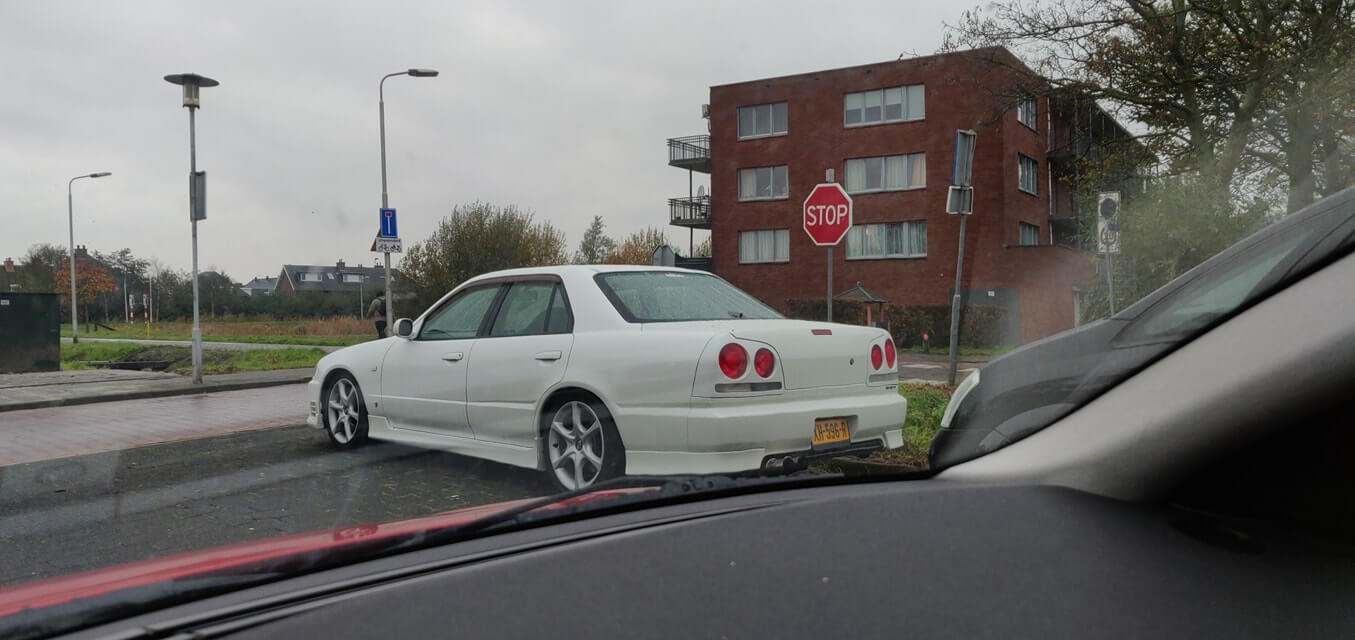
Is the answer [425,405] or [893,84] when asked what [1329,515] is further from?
[425,405]

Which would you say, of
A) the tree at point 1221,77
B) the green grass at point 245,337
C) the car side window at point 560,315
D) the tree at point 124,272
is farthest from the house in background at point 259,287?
the tree at point 1221,77

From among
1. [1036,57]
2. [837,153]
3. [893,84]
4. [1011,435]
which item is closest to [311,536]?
[1011,435]

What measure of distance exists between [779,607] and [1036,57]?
0.82 m

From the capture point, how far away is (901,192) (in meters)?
1.96

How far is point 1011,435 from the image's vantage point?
1310mm

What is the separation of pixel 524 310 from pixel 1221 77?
1.74 metres

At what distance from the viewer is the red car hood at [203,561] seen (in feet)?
2.61

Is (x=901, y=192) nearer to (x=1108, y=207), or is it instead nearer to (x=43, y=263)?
(x=1108, y=207)

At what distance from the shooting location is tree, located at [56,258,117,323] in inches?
76.8

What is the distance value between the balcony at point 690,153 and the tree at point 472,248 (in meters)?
0.35

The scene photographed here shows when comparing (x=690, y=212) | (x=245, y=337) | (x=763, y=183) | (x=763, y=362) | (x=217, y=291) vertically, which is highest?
(x=763, y=183)

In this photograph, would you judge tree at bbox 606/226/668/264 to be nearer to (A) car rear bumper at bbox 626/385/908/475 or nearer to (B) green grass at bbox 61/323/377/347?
(A) car rear bumper at bbox 626/385/908/475

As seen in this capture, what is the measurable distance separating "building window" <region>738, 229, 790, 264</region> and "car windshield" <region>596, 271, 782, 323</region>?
21 cm

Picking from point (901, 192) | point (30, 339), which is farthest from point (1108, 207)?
point (30, 339)
